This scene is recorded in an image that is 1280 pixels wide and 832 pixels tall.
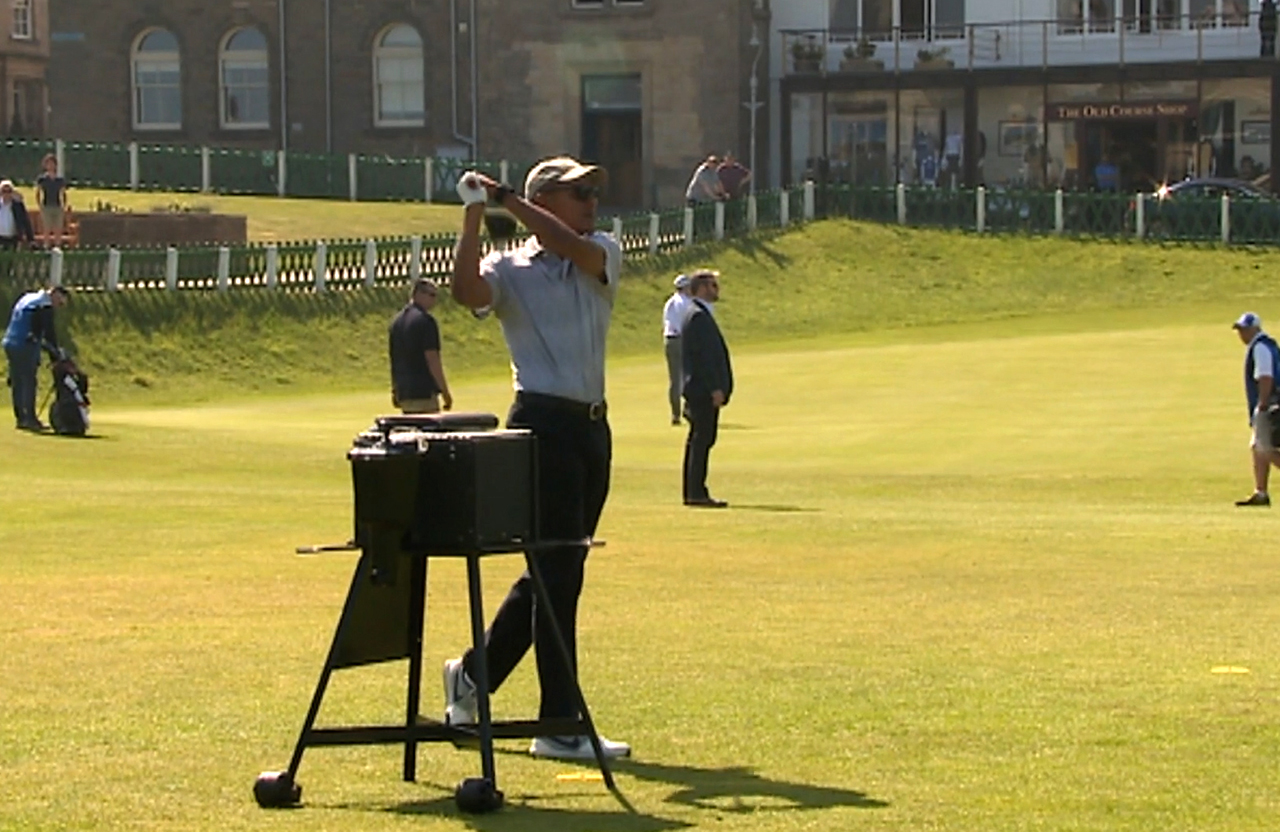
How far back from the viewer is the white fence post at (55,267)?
39062mm

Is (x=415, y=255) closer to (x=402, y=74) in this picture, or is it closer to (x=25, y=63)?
(x=402, y=74)

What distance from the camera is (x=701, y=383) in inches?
812

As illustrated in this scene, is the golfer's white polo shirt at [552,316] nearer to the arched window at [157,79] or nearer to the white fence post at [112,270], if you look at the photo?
the white fence post at [112,270]

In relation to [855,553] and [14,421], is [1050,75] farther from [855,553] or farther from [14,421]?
[855,553]

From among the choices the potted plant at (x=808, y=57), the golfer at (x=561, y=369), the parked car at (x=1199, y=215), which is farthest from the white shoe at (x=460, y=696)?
the potted plant at (x=808, y=57)

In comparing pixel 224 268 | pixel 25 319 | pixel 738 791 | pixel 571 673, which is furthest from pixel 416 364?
pixel 224 268

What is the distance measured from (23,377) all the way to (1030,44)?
39.9 m

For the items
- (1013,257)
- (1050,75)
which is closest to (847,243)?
(1013,257)

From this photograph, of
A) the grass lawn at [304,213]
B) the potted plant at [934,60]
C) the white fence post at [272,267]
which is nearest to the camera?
the white fence post at [272,267]

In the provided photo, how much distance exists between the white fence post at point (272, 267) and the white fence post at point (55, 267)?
3939 millimetres

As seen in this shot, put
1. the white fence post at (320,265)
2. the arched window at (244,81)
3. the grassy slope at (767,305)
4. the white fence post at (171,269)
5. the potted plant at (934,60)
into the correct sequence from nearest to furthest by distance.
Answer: the grassy slope at (767,305) → the white fence post at (171,269) → the white fence post at (320,265) → the potted plant at (934,60) → the arched window at (244,81)

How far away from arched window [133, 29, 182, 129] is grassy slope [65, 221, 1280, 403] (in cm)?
2515

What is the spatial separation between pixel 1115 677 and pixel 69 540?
27.9 feet

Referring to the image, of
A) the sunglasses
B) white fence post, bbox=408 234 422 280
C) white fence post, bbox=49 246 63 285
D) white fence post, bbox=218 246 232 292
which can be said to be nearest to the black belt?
the sunglasses
